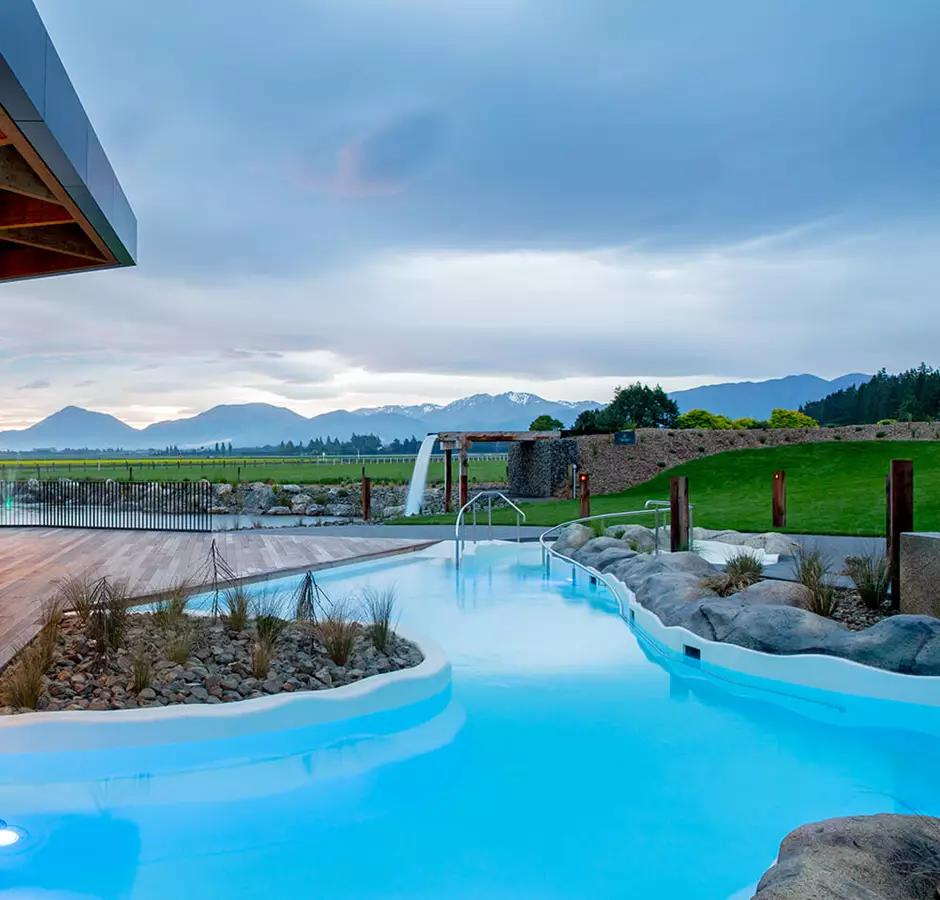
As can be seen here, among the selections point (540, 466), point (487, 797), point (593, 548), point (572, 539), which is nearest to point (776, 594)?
point (487, 797)

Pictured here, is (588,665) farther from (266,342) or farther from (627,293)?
(266,342)

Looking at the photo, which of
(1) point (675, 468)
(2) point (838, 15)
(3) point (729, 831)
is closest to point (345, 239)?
(2) point (838, 15)

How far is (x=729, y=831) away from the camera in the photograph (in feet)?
12.1

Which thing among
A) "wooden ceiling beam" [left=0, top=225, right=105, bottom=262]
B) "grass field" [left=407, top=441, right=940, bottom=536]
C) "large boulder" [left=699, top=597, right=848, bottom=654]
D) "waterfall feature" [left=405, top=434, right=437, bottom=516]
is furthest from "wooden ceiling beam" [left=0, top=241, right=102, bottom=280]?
"waterfall feature" [left=405, top=434, right=437, bottom=516]

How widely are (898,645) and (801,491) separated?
18931mm

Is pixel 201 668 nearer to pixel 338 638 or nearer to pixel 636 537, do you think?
pixel 338 638

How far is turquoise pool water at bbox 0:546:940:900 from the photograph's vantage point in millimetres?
3270

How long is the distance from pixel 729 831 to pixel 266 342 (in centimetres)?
2600

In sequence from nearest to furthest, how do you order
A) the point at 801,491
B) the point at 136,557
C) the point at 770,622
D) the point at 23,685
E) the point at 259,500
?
the point at 23,685, the point at 770,622, the point at 136,557, the point at 801,491, the point at 259,500

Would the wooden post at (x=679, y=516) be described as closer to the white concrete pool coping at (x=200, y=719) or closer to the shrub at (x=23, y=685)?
the white concrete pool coping at (x=200, y=719)

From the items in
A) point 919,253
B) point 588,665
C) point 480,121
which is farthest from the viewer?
point 919,253

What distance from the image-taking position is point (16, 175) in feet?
17.0

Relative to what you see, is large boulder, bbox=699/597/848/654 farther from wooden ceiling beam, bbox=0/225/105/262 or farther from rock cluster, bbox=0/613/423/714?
wooden ceiling beam, bbox=0/225/105/262

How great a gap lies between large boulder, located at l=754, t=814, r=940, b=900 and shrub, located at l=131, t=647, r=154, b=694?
3.78 meters
